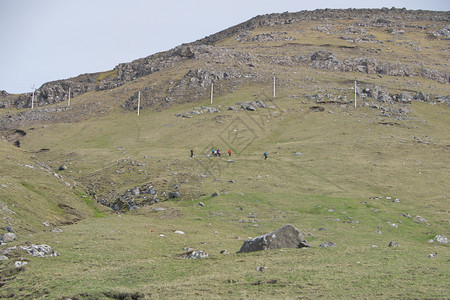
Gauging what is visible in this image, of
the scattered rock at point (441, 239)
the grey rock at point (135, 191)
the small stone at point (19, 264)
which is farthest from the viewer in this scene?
the grey rock at point (135, 191)

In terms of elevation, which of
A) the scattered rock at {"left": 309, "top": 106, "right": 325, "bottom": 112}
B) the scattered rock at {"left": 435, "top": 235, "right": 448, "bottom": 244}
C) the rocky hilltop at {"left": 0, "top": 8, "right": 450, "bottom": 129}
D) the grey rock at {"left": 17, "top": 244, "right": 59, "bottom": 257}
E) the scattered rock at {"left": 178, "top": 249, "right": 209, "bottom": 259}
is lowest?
the scattered rock at {"left": 435, "top": 235, "right": 448, "bottom": 244}

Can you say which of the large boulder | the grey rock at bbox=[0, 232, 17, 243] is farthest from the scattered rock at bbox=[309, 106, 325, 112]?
the grey rock at bbox=[0, 232, 17, 243]

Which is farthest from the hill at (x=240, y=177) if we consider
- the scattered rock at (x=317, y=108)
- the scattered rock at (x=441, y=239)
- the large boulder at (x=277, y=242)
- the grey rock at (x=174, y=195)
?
the scattered rock at (x=317, y=108)

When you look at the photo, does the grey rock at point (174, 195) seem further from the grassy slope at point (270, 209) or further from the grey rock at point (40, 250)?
the grey rock at point (40, 250)

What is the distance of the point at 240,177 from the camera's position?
5153 cm

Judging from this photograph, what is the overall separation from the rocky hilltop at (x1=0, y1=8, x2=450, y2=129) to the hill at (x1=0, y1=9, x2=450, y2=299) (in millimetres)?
996

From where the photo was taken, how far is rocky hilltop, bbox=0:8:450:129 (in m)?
115

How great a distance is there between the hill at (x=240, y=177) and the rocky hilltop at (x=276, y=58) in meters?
1.00

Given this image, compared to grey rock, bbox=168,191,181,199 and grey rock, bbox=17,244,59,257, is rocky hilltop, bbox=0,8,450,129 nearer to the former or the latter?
grey rock, bbox=168,191,181,199

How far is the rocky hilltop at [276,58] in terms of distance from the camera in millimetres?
115188

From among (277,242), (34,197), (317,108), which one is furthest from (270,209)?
(317,108)

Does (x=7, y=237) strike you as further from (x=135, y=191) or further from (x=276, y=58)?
(x=276, y=58)

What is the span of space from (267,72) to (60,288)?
354ft

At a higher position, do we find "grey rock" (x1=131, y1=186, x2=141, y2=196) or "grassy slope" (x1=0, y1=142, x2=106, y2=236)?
"grassy slope" (x1=0, y1=142, x2=106, y2=236)
